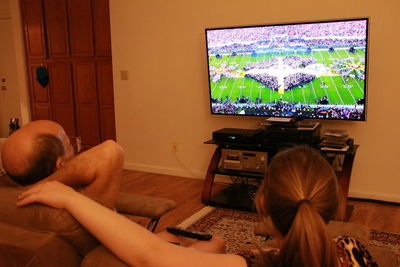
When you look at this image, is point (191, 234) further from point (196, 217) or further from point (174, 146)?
point (174, 146)

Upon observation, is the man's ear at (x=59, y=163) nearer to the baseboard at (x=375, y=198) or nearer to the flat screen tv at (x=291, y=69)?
the flat screen tv at (x=291, y=69)

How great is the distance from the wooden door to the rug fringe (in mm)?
2319

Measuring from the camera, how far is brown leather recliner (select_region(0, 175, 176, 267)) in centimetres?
100

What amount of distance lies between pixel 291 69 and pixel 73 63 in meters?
3.34

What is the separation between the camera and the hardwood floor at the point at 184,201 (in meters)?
3.08

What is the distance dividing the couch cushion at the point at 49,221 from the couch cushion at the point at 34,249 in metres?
0.01

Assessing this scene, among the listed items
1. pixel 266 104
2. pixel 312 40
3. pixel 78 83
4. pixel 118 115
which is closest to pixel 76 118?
pixel 78 83

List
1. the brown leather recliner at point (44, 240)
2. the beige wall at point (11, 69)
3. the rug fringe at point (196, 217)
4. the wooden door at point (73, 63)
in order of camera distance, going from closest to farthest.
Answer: the brown leather recliner at point (44, 240)
the rug fringe at point (196, 217)
the wooden door at point (73, 63)
the beige wall at point (11, 69)

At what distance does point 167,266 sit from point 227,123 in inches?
124

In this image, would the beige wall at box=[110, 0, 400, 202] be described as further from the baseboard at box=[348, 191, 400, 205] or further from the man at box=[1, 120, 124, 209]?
the man at box=[1, 120, 124, 209]

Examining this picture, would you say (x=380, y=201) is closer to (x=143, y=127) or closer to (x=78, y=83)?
(x=143, y=127)

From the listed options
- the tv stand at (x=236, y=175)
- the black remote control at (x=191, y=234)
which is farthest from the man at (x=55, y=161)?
the tv stand at (x=236, y=175)

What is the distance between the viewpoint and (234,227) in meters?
3.04

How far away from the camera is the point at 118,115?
4.84 m
